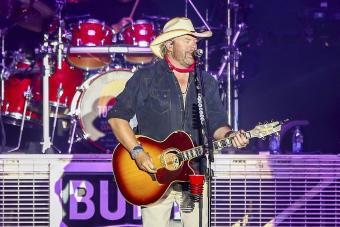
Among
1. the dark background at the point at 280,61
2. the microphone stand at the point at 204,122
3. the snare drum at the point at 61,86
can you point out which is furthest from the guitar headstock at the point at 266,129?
the dark background at the point at 280,61

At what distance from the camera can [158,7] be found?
1120cm

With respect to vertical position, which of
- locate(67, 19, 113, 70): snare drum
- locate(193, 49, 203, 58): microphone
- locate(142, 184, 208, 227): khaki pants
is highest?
locate(67, 19, 113, 70): snare drum

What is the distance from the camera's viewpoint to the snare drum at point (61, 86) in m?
9.38

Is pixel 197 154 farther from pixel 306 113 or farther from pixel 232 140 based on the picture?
pixel 306 113

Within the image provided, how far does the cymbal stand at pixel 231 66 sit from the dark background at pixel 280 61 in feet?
2.95

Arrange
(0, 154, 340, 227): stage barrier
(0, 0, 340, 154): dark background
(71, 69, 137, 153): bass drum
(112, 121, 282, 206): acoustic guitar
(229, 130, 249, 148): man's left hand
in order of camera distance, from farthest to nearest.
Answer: (0, 0, 340, 154): dark background
(71, 69, 137, 153): bass drum
(0, 154, 340, 227): stage barrier
(112, 121, 282, 206): acoustic guitar
(229, 130, 249, 148): man's left hand

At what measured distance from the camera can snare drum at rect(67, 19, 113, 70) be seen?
30.6ft

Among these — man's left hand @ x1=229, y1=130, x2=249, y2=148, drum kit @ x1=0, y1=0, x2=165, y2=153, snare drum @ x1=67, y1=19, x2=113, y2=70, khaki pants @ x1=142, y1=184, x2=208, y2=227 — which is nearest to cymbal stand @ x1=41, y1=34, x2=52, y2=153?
drum kit @ x1=0, y1=0, x2=165, y2=153

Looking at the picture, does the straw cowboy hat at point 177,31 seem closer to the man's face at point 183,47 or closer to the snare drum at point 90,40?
the man's face at point 183,47

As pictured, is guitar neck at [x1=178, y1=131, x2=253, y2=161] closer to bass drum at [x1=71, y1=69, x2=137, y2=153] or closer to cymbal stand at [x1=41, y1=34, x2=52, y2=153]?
cymbal stand at [x1=41, y1=34, x2=52, y2=153]

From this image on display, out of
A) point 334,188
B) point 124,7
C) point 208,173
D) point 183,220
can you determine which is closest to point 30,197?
point 183,220

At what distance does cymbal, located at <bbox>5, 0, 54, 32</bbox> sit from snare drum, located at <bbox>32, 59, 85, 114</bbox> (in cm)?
78

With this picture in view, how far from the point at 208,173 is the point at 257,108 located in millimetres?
6070

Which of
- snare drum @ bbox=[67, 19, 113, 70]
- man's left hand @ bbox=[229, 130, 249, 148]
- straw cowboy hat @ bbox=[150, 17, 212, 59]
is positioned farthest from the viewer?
snare drum @ bbox=[67, 19, 113, 70]
